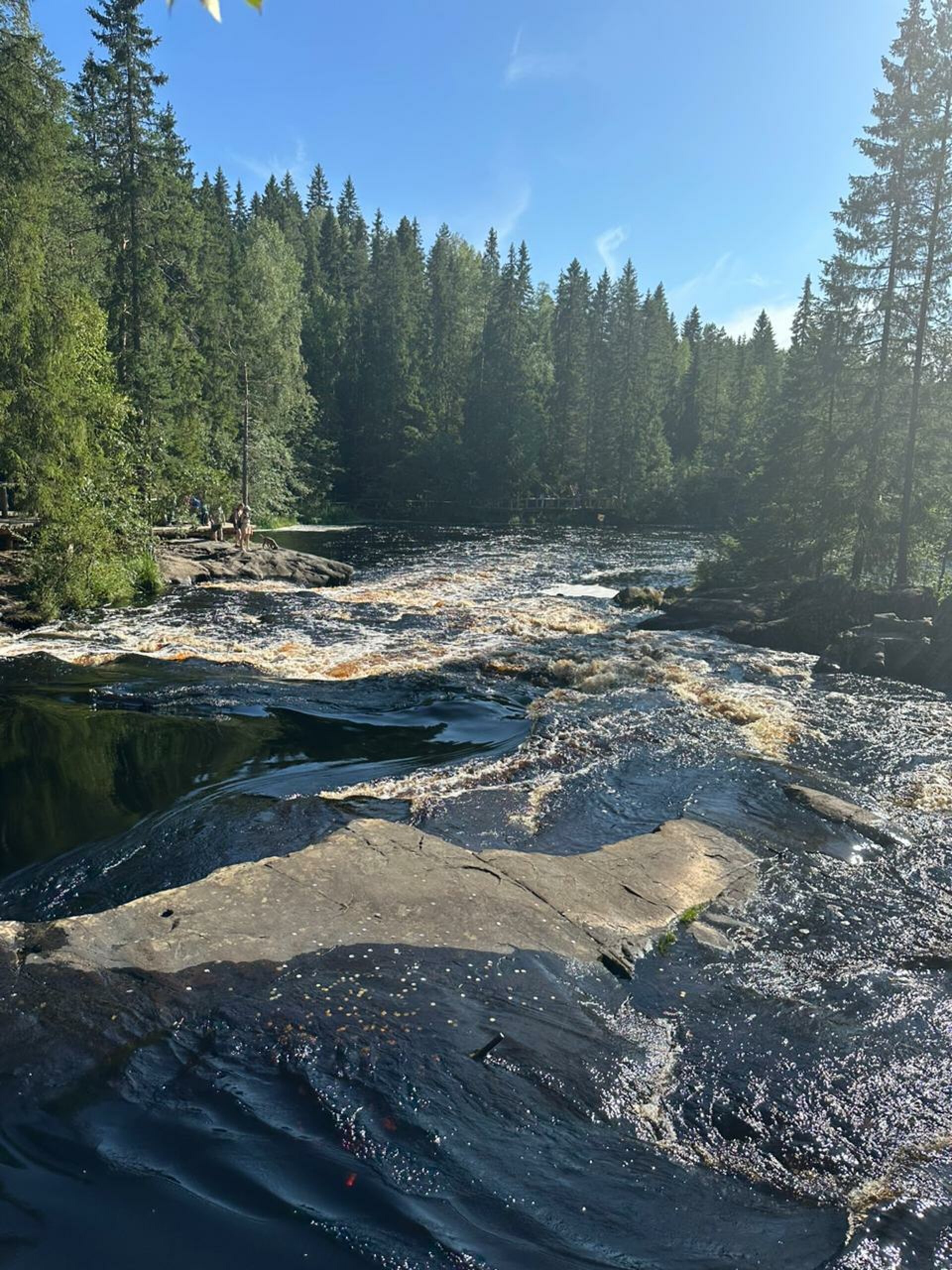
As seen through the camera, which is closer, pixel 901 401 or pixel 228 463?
pixel 901 401

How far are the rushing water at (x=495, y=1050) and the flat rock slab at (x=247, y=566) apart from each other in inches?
657

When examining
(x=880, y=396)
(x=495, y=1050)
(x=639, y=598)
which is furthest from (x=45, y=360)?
(x=880, y=396)

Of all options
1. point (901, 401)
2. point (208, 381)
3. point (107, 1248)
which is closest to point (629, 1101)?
point (107, 1248)

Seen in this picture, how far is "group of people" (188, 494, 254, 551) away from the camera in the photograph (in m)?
33.2

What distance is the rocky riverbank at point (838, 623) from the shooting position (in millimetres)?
16734

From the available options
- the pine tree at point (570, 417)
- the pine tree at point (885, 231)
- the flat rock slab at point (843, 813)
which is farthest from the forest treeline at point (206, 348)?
the pine tree at point (570, 417)

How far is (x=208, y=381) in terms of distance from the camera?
36.3 metres

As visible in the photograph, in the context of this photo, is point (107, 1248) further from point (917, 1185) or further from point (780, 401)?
point (780, 401)

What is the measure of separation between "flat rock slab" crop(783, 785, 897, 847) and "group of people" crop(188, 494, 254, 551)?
2668 centimetres

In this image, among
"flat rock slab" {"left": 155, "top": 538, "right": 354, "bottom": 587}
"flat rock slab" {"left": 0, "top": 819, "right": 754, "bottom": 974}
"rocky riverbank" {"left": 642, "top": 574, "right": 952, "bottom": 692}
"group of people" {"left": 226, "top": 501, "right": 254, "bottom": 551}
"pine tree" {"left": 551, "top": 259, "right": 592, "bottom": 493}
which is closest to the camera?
"flat rock slab" {"left": 0, "top": 819, "right": 754, "bottom": 974}

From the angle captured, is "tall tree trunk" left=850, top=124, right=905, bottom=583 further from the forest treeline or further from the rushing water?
the rushing water

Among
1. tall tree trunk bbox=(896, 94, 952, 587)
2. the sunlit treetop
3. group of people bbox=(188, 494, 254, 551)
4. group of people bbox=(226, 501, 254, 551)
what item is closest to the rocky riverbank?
tall tree trunk bbox=(896, 94, 952, 587)

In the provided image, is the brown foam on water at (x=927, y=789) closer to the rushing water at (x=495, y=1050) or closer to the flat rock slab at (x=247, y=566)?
the rushing water at (x=495, y=1050)

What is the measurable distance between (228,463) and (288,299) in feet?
53.8
